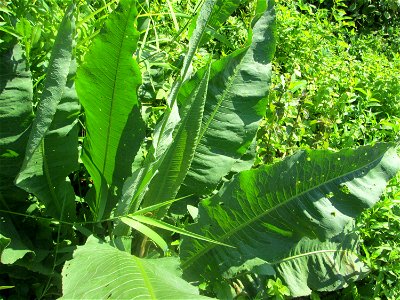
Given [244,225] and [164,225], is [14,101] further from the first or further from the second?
[244,225]

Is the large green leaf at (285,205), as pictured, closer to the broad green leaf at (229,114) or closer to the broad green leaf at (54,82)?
the broad green leaf at (229,114)

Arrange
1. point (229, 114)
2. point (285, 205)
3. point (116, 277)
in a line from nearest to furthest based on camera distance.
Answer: point (116, 277) → point (285, 205) → point (229, 114)

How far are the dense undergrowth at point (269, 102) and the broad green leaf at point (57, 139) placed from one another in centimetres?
10

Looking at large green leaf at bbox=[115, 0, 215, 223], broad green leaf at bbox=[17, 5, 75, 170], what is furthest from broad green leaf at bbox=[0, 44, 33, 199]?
large green leaf at bbox=[115, 0, 215, 223]

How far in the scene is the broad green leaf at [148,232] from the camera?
178 cm

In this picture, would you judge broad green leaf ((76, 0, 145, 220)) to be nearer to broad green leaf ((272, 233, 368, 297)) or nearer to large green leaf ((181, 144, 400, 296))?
large green leaf ((181, 144, 400, 296))

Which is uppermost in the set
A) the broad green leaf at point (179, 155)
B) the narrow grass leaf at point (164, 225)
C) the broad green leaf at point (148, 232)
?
the broad green leaf at point (179, 155)

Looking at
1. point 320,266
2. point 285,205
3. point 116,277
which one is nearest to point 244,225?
point 285,205

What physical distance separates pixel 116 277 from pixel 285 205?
2.36 ft

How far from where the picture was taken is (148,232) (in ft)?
5.95

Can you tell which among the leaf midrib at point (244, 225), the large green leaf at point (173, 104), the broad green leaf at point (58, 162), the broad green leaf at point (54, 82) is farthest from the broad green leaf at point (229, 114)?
the broad green leaf at point (54, 82)

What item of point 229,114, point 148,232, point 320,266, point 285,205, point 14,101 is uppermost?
point 229,114

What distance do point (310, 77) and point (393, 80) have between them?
0.62 metres

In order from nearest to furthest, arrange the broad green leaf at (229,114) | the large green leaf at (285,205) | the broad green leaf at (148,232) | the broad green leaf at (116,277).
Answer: the broad green leaf at (116,277)
the broad green leaf at (148,232)
the large green leaf at (285,205)
the broad green leaf at (229,114)
